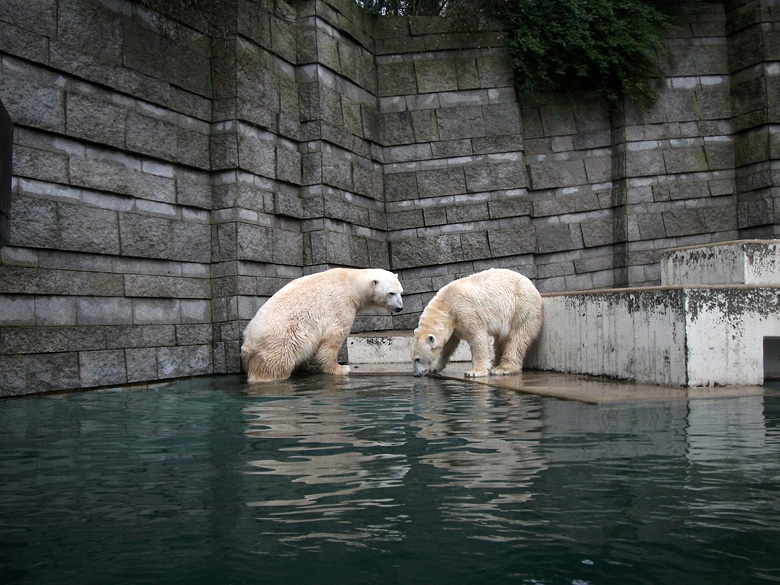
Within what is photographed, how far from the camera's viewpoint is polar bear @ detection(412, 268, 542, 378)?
749cm

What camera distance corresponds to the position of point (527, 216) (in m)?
13.0

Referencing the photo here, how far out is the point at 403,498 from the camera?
2719 mm

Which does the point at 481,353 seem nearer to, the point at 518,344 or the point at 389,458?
the point at 518,344

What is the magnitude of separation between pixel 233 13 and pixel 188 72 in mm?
1129

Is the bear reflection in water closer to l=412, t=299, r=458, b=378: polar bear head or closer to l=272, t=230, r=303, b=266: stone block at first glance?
l=412, t=299, r=458, b=378: polar bear head

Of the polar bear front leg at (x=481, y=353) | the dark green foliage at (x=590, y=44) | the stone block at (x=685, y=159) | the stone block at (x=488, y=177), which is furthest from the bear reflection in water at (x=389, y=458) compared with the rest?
the stone block at (x=685, y=159)

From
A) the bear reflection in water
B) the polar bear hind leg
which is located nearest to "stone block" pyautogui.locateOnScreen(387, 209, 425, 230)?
the polar bear hind leg

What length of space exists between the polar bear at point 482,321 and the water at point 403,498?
105 inches

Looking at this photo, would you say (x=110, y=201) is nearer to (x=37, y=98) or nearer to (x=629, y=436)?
(x=37, y=98)

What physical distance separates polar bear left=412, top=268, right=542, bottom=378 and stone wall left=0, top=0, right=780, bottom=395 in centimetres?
297

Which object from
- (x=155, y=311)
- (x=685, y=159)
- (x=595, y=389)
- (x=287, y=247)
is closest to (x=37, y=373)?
(x=155, y=311)

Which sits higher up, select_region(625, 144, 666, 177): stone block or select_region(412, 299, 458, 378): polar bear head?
select_region(625, 144, 666, 177): stone block

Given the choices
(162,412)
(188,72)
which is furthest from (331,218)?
(162,412)

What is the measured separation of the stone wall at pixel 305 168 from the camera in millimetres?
7438
